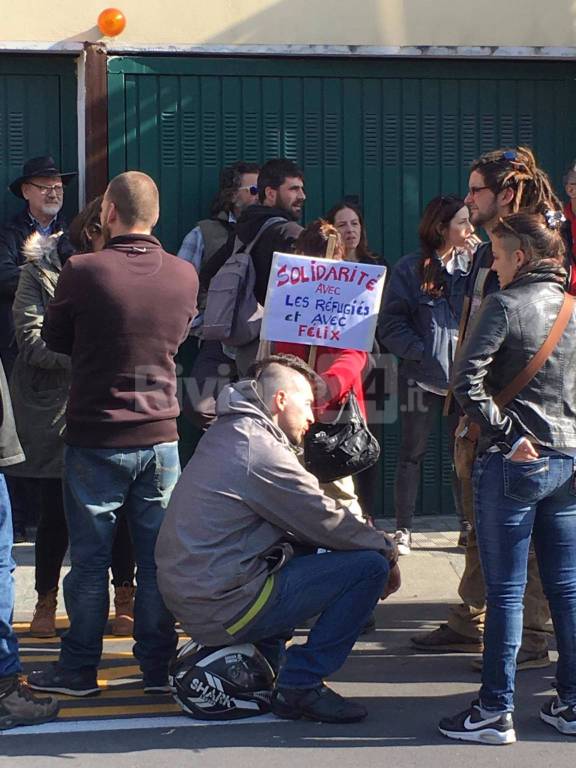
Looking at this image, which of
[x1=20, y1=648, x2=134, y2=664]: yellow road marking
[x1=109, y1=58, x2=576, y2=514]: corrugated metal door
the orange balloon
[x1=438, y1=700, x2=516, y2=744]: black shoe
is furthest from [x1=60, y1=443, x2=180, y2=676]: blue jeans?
the orange balloon

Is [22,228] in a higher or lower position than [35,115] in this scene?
lower

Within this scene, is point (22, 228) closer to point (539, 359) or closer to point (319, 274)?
point (319, 274)

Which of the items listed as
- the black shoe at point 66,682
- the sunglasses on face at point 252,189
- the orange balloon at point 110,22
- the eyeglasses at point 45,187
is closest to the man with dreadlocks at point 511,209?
the black shoe at point 66,682

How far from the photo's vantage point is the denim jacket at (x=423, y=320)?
794 cm

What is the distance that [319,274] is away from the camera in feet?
21.0

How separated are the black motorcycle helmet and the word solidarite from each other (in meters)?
1.76

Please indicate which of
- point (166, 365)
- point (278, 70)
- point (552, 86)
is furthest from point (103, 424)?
point (552, 86)

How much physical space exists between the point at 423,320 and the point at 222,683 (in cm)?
317

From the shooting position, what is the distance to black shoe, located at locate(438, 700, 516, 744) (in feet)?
17.0

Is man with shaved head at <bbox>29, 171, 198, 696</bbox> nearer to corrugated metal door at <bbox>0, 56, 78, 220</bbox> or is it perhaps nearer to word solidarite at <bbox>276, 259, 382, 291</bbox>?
word solidarite at <bbox>276, 259, 382, 291</bbox>

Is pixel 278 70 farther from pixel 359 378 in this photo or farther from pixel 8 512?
pixel 8 512

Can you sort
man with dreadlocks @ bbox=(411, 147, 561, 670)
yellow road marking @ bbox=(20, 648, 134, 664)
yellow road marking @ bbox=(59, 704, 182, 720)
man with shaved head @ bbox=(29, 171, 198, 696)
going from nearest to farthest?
yellow road marking @ bbox=(59, 704, 182, 720) < man with shaved head @ bbox=(29, 171, 198, 696) < man with dreadlocks @ bbox=(411, 147, 561, 670) < yellow road marking @ bbox=(20, 648, 134, 664)

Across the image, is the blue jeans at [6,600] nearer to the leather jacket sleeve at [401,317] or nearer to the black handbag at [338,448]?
the black handbag at [338,448]

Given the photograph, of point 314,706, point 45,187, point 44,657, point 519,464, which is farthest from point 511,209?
point 45,187
